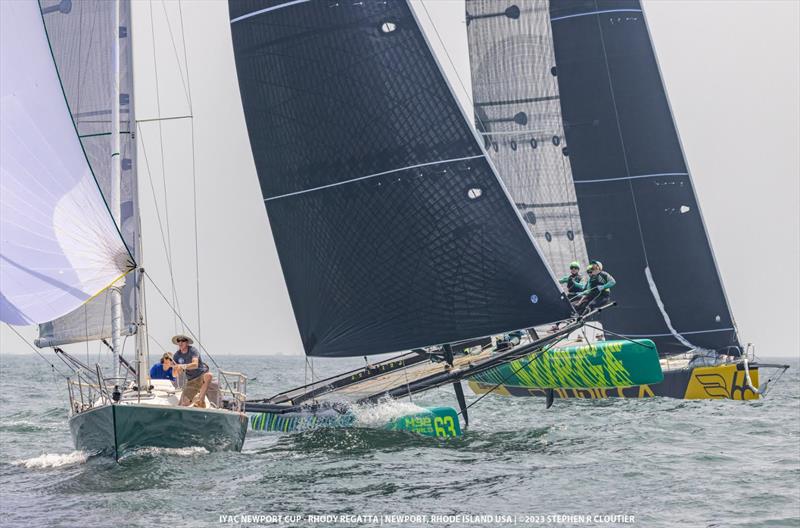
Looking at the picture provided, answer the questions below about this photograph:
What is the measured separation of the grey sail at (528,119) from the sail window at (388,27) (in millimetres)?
11062

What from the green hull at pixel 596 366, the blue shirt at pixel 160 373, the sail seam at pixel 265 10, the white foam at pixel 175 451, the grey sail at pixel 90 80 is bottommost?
the white foam at pixel 175 451

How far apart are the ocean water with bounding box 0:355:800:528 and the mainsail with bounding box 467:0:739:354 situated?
689 cm

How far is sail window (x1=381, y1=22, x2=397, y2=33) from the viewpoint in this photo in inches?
717

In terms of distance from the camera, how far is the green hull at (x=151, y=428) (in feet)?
47.3

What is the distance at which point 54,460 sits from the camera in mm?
16328

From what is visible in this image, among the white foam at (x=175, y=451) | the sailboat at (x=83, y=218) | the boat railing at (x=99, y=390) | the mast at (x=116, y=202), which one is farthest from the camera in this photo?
the mast at (x=116, y=202)

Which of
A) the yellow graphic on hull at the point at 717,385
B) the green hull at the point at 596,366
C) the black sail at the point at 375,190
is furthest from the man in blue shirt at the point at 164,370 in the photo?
the yellow graphic on hull at the point at 717,385

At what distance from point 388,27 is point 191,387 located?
6541mm

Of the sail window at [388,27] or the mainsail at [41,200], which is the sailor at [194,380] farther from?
the sail window at [388,27]

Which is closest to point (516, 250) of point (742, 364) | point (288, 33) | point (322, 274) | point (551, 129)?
point (322, 274)

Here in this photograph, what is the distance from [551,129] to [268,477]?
1691cm

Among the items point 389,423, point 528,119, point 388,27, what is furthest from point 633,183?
point 389,423

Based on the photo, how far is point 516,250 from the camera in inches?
690

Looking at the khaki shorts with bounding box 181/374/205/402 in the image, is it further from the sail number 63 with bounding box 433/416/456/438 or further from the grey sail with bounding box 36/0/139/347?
the sail number 63 with bounding box 433/416/456/438
